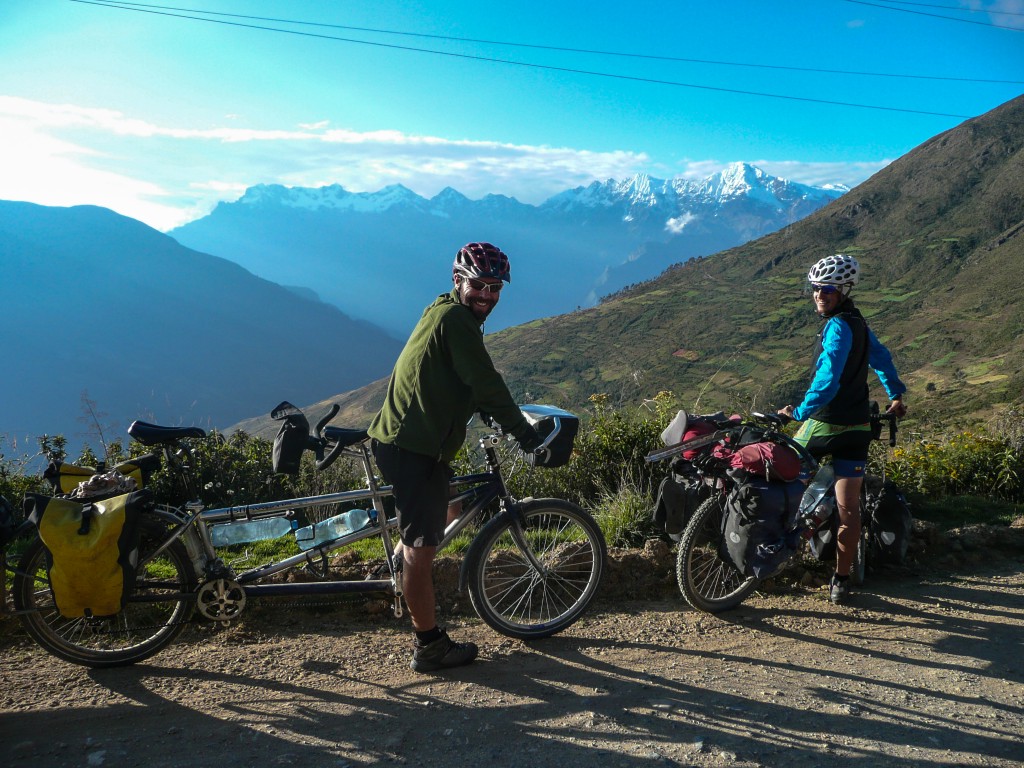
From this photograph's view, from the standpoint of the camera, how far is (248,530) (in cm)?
399

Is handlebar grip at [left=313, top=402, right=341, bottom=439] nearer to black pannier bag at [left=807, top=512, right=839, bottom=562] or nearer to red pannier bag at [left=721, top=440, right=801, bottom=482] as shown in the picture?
red pannier bag at [left=721, top=440, right=801, bottom=482]

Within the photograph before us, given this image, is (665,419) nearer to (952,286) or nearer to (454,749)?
(454,749)

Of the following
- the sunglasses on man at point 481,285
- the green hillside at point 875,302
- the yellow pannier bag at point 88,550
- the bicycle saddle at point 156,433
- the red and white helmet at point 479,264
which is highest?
the green hillside at point 875,302

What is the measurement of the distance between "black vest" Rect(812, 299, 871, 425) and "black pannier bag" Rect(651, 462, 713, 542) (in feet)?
2.86

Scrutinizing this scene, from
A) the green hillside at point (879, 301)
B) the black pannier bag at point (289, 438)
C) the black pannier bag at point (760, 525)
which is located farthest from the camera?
the green hillside at point (879, 301)

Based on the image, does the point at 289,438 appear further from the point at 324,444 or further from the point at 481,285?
the point at 481,285

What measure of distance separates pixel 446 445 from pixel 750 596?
253 centimetres

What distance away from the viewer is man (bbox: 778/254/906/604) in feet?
14.2

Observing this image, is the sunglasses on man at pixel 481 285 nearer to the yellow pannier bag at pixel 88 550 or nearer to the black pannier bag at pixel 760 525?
the black pannier bag at pixel 760 525

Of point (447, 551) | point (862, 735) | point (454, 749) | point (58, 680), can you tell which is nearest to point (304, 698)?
point (454, 749)

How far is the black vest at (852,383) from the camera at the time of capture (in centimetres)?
438

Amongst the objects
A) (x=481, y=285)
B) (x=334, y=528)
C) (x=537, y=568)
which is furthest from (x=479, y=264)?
(x=537, y=568)

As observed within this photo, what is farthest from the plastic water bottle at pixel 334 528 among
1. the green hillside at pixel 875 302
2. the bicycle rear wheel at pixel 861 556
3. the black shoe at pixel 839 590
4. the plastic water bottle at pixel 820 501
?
the green hillside at pixel 875 302

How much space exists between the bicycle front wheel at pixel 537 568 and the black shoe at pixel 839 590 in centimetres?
161
